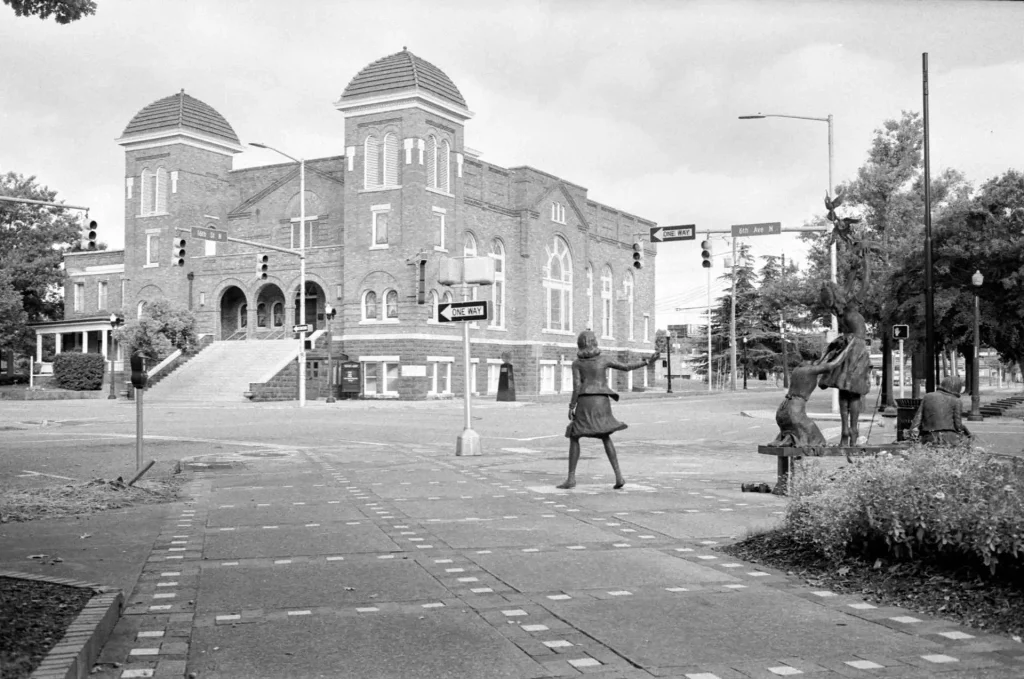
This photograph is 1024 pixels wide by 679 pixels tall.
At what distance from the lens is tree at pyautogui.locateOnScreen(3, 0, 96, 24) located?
7.41m

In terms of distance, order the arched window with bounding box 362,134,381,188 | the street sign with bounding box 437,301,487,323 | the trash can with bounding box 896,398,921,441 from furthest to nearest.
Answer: the arched window with bounding box 362,134,381,188
the trash can with bounding box 896,398,921,441
the street sign with bounding box 437,301,487,323

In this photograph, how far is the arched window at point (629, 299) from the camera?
78.8 meters

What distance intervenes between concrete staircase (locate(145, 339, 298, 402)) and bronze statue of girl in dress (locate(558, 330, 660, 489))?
38711 millimetres

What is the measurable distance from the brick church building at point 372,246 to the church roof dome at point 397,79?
0.36ft

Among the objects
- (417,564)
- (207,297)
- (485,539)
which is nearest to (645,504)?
(485,539)

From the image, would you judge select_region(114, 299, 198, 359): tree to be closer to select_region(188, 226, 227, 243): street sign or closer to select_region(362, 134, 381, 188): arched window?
select_region(362, 134, 381, 188): arched window

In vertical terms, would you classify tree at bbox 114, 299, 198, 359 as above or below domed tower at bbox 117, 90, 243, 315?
below

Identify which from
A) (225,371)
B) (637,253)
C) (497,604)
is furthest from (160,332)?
(497,604)

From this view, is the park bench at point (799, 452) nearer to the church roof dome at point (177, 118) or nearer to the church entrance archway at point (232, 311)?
the church entrance archway at point (232, 311)

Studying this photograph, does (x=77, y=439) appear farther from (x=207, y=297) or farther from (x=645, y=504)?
(x=207, y=297)

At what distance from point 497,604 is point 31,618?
2706 millimetres

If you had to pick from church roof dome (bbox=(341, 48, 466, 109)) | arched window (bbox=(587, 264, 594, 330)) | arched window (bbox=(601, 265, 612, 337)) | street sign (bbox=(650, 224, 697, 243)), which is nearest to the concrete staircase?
church roof dome (bbox=(341, 48, 466, 109))

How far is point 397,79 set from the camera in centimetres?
5534

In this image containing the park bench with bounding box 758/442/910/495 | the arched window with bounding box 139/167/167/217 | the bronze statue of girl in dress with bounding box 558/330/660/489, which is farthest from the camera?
the arched window with bounding box 139/167/167/217
